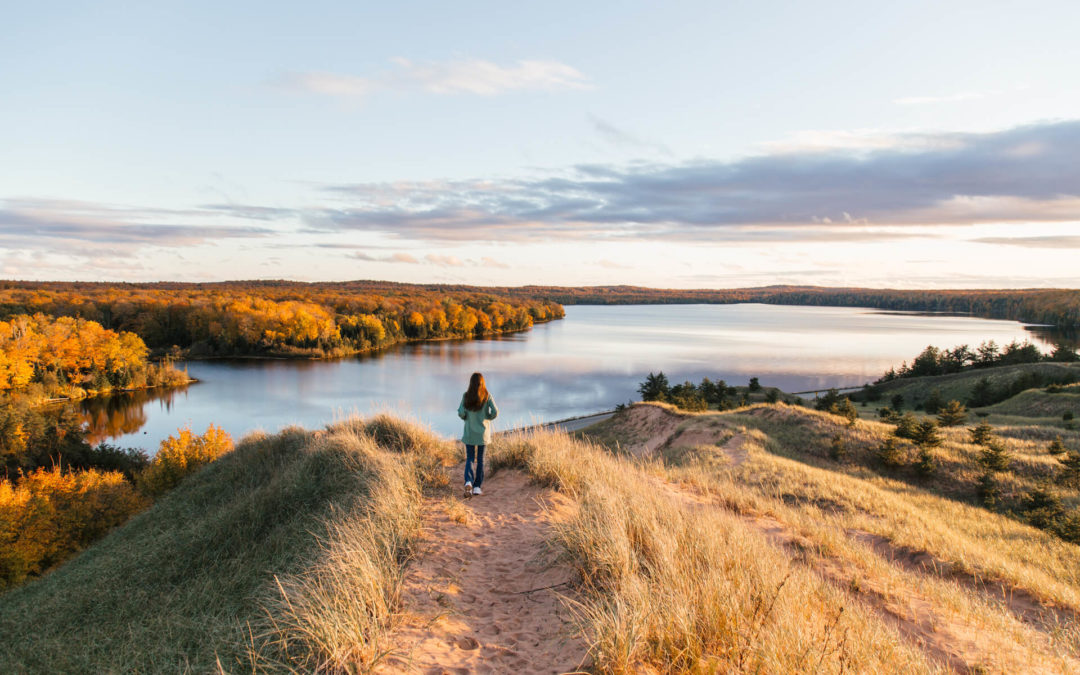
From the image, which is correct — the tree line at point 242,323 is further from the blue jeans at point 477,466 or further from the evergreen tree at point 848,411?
the blue jeans at point 477,466

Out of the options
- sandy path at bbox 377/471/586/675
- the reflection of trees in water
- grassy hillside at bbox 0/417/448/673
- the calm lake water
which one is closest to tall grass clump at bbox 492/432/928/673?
sandy path at bbox 377/471/586/675

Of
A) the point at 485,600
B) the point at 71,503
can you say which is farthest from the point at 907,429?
the point at 71,503

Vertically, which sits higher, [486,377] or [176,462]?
[176,462]

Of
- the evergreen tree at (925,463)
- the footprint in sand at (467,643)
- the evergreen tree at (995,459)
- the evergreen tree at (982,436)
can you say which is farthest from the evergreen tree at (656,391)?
the footprint in sand at (467,643)

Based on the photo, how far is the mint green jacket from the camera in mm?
7504

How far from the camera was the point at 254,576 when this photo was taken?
570cm

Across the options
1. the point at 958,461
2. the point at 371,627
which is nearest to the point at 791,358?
the point at 958,461

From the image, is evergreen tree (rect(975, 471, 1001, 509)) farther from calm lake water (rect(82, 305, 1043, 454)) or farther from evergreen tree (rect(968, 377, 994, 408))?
evergreen tree (rect(968, 377, 994, 408))

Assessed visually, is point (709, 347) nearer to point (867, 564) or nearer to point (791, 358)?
point (791, 358)

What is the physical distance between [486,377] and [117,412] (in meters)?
30.9

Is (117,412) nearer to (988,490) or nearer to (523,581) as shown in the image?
(523,581)

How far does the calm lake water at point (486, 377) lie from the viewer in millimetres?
38375

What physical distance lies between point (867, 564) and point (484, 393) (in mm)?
5224

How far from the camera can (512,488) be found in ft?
25.4
